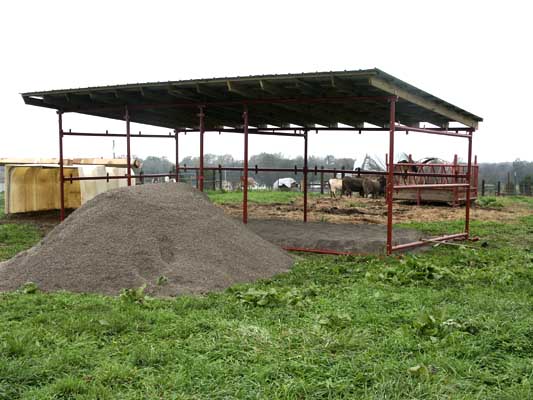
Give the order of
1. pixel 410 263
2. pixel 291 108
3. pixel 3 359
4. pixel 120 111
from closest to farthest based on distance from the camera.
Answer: pixel 3 359, pixel 410 263, pixel 291 108, pixel 120 111

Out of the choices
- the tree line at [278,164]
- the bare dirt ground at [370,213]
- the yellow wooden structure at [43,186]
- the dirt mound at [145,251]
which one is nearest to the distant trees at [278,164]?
the tree line at [278,164]

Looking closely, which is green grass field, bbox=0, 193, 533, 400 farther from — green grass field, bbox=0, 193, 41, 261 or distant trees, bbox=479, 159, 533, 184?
distant trees, bbox=479, 159, 533, 184

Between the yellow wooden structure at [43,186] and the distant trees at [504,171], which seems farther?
the distant trees at [504,171]

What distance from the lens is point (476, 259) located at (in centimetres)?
837

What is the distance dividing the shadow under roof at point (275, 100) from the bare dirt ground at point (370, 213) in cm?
269

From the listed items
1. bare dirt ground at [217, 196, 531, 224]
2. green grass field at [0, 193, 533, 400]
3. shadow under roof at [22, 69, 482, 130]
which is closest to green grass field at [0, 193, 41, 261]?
shadow under roof at [22, 69, 482, 130]

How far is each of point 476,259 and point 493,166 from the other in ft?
139

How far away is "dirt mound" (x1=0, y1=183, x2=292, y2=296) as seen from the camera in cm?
622

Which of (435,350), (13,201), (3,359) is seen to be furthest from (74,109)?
(435,350)

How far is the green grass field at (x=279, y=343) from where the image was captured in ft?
11.0

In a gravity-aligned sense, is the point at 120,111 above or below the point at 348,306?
above

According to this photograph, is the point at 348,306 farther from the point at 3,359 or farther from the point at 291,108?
the point at 291,108

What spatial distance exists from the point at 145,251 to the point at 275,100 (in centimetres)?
433

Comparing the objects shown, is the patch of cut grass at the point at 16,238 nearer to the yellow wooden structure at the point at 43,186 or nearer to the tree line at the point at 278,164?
the yellow wooden structure at the point at 43,186
